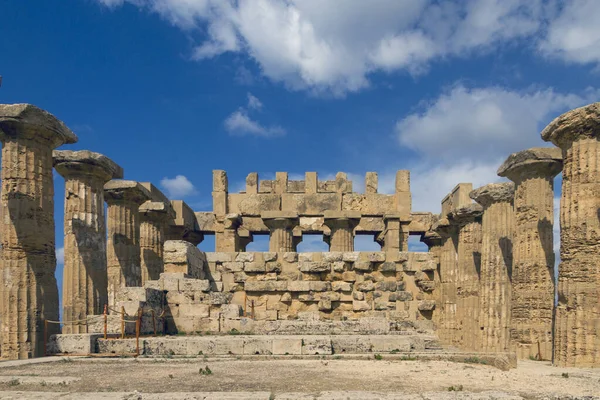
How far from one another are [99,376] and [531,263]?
35.1ft

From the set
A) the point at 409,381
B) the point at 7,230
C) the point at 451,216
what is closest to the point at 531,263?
the point at 451,216

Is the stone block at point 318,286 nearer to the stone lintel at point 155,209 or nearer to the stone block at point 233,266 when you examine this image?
the stone block at point 233,266

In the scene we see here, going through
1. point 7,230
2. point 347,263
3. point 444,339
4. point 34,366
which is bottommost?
point 444,339

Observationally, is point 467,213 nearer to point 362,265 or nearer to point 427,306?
point 427,306

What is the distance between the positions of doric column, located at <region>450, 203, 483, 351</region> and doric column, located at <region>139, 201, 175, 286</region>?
465 inches

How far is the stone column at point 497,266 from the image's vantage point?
604 inches

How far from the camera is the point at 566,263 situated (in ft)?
35.8

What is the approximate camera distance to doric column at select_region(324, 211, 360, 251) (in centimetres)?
2305

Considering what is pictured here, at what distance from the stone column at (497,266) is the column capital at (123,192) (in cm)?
1171

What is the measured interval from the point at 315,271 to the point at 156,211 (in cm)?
758

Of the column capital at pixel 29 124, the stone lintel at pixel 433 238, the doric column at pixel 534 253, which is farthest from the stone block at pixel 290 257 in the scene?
the stone lintel at pixel 433 238

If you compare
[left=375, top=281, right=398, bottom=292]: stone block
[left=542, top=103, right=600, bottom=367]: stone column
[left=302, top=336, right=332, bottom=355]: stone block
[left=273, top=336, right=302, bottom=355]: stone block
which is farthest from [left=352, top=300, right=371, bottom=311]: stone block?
[left=273, top=336, right=302, bottom=355]: stone block

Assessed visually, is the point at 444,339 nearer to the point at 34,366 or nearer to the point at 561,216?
the point at 561,216

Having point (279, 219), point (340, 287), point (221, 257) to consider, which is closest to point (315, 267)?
point (340, 287)
